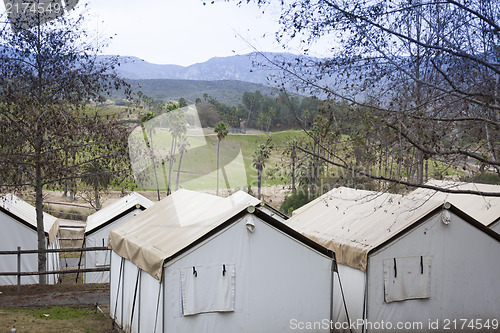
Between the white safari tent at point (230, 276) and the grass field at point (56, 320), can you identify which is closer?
the white safari tent at point (230, 276)

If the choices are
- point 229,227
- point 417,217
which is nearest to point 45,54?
point 229,227

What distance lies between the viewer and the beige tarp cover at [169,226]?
892 centimetres

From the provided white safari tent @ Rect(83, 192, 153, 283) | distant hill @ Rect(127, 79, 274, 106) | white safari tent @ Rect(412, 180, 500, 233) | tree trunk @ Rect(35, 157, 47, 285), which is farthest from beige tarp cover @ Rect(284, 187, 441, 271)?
distant hill @ Rect(127, 79, 274, 106)

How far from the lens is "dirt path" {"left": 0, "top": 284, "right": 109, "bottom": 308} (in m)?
13.8

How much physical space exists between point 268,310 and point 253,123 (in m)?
115

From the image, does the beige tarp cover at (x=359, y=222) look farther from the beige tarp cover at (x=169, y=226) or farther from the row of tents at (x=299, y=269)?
the beige tarp cover at (x=169, y=226)

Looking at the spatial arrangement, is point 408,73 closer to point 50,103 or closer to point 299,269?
point 299,269

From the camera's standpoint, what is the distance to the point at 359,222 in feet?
38.2

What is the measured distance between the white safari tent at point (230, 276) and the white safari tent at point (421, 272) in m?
1.13

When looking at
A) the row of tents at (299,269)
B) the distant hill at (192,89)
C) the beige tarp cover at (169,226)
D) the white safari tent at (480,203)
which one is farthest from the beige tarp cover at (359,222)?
the distant hill at (192,89)

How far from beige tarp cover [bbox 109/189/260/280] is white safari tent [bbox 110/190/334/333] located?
0.03 meters

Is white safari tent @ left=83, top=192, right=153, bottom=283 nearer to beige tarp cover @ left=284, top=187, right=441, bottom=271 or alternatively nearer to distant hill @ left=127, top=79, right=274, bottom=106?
beige tarp cover @ left=284, top=187, right=441, bottom=271

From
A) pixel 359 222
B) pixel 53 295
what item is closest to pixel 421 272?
pixel 359 222

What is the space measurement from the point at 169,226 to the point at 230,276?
1921 mm
